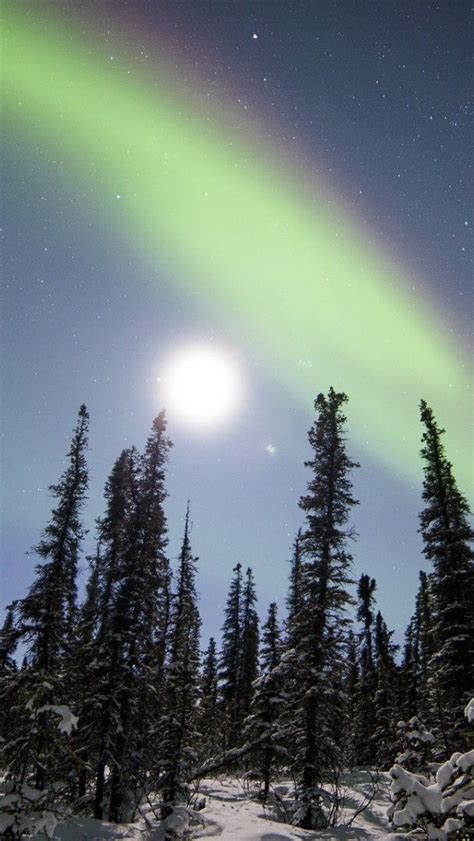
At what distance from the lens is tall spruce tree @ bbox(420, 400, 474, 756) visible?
20031mm

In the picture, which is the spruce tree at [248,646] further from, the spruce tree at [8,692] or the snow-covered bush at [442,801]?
the snow-covered bush at [442,801]

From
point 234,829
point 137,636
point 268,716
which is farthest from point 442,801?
point 268,716

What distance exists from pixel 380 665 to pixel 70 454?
3133 cm

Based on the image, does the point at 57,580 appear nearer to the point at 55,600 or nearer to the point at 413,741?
the point at 55,600

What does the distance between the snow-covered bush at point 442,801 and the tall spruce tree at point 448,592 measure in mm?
16128

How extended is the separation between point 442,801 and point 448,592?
19.0 meters

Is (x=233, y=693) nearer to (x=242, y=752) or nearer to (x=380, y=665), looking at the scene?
(x=380, y=665)

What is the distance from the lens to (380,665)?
130 feet

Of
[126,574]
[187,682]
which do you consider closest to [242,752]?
[187,682]

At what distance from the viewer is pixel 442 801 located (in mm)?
4598

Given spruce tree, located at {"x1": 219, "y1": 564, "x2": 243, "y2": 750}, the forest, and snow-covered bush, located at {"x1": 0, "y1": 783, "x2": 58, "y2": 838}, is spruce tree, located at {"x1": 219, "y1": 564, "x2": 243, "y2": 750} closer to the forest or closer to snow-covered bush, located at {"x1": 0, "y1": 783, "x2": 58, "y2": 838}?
the forest

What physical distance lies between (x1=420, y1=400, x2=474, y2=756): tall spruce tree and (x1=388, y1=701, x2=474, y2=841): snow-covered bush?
16128 millimetres

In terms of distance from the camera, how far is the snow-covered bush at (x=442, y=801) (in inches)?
175

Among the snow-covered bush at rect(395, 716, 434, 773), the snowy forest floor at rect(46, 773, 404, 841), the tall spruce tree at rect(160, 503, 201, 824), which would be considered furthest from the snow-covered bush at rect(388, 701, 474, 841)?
the tall spruce tree at rect(160, 503, 201, 824)
